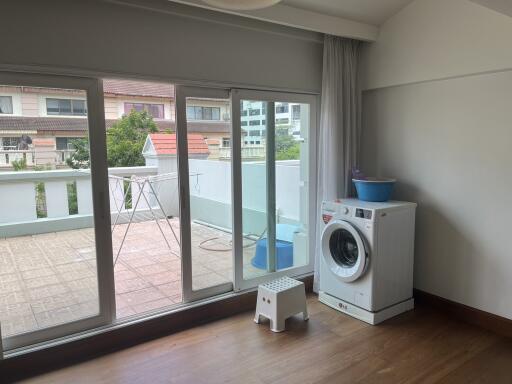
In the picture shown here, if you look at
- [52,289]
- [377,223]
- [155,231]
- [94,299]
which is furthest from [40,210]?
[155,231]

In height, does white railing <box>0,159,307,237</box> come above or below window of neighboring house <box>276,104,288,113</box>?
below

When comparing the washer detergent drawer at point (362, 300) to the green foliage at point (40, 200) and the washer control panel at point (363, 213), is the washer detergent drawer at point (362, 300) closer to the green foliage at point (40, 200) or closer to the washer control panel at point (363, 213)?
the washer control panel at point (363, 213)

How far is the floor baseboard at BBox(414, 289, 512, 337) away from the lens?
112 inches

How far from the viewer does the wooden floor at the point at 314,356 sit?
2344mm

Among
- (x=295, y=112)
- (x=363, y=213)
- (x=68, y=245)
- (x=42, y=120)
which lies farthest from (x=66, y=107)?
(x=363, y=213)

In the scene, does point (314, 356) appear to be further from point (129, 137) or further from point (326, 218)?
point (129, 137)

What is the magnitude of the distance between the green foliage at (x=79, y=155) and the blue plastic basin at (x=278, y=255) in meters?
1.66

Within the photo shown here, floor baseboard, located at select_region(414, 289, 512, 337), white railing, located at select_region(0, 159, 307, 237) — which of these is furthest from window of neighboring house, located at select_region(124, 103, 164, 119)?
floor baseboard, located at select_region(414, 289, 512, 337)

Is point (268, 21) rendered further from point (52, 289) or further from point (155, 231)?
point (155, 231)

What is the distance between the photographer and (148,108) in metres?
5.09

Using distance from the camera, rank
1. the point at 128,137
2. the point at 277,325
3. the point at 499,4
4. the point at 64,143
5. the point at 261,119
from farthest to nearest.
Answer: the point at 128,137, the point at 261,119, the point at 277,325, the point at 64,143, the point at 499,4

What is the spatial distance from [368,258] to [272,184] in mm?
1106

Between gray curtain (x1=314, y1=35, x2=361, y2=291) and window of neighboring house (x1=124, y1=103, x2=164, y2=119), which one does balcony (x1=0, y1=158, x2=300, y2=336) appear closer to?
gray curtain (x1=314, y1=35, x2=361, y2=291)

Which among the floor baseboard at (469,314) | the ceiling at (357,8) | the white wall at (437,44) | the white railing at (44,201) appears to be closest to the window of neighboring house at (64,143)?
the white railing at (44,201)
